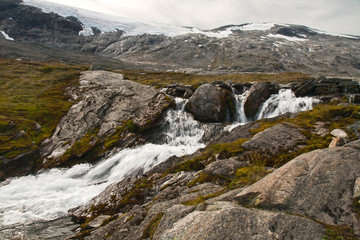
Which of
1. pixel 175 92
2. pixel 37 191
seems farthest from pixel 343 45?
pixel 37 191

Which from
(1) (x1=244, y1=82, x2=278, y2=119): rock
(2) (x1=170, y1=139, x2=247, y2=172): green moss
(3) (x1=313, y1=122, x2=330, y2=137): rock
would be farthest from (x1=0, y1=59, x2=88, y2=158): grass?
(1) (x1=244, y1=82, x2=278, y2=119): rock

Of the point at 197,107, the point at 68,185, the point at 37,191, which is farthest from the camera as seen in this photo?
the point at 197,107

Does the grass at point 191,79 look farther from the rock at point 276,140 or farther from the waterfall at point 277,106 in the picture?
the rock at point 276,140

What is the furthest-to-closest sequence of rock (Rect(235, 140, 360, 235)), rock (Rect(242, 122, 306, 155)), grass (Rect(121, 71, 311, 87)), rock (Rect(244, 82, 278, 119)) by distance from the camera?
grass (Rect(121, 71, 311, 87)) < rock (Rect(244, 82, 278, 119)) < rock (Rect(242, 122, 306, 155)) < rock (Rect(235, 140, 360, 235))

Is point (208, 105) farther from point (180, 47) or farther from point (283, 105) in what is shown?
point (180, 47)

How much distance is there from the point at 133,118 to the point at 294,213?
876 inches

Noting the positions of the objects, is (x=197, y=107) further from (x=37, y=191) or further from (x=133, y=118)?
(x=37, y=191)

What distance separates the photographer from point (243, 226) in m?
4.57

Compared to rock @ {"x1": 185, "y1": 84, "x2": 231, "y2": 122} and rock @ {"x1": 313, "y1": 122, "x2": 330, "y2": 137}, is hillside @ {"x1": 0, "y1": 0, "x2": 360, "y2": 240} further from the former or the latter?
rock @ {"x1": 185, "y1": 84, "x2": 231, "y2": 122}

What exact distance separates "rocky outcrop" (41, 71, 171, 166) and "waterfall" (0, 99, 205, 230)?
2003 millimetres

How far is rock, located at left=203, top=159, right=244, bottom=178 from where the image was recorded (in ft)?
30.9

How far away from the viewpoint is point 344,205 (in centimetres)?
477

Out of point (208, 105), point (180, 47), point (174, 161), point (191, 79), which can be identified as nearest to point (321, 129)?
point (174, 161)

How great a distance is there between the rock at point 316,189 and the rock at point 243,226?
503 mm
